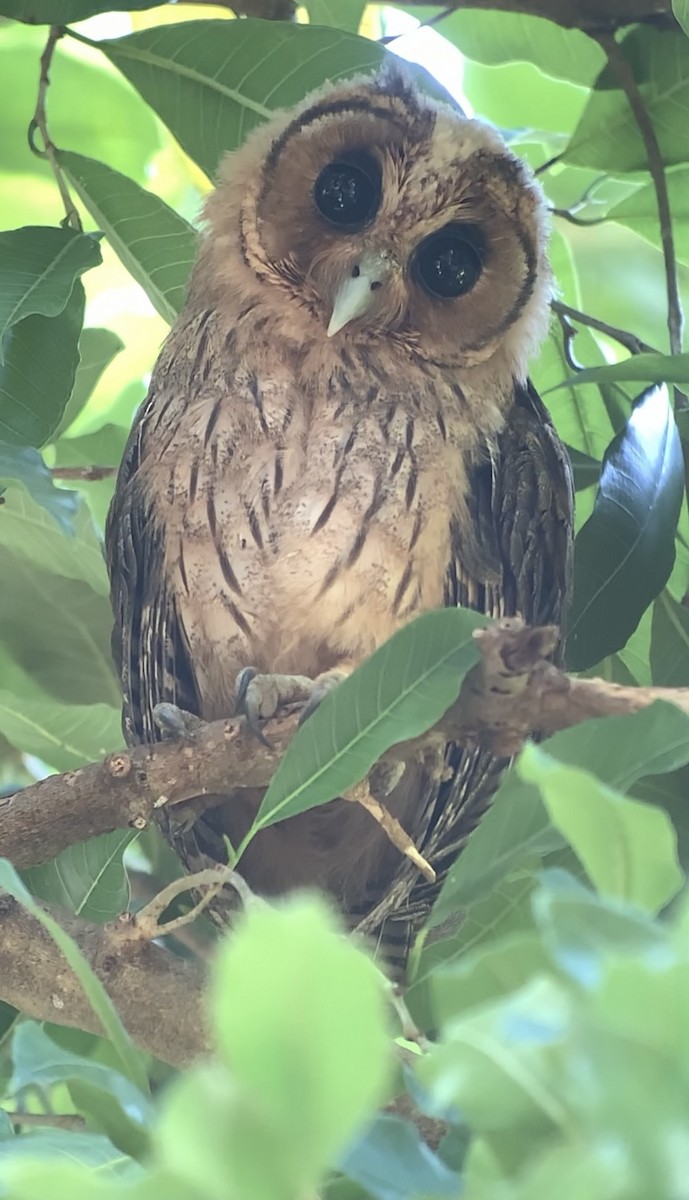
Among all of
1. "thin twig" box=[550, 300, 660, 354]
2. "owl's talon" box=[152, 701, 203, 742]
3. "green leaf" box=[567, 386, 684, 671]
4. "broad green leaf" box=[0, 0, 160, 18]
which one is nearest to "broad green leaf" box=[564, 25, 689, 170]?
"thin twig" box=[550, 300, 660, 354]

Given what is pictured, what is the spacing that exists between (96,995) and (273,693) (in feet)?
1.69

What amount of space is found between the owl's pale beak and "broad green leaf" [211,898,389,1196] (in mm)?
908

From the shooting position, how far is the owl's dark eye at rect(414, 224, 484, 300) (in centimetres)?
125

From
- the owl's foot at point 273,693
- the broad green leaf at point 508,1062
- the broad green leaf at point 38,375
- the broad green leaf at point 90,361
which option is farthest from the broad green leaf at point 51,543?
the broad green leaf at point 508,1062

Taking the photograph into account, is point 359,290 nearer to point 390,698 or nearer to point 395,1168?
point 390,698

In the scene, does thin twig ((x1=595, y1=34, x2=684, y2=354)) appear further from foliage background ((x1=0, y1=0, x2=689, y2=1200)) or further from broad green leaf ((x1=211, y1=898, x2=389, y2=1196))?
broad green leaf ((x1=211, y1=898, x2=389, y2=1196))

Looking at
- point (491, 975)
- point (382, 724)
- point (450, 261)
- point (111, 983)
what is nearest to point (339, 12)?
point (450, 261)

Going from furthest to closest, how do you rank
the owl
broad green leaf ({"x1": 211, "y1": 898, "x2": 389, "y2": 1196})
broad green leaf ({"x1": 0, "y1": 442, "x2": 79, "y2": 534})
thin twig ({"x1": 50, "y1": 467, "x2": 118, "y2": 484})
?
thin twig ({"x1": 50, "y1": 467, "x2": 118, "y2": 484}) < the owl < broad green leaf ({"x1": 0, "y1": 442, "x2": 79, "y2": 534}) < broad green leaf ({"x1": 211, "y1": 898, "x2": 389, "y2": 1196})

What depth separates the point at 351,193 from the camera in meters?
1.24

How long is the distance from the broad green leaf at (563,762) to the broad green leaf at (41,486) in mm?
376

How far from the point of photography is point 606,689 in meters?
0.71

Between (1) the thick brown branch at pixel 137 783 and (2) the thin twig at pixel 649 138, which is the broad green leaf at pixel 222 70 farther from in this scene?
(1) the thick brown branch at pixel 137 783

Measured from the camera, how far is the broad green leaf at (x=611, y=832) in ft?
1.35

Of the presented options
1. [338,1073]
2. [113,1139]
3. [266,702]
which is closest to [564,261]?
[266,702]
